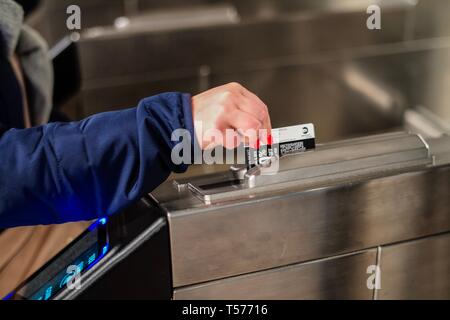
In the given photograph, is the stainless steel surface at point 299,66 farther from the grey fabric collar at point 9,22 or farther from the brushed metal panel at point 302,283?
the brushed metal panel at point 302,283

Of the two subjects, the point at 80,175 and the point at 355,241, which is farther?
the point at 355,241

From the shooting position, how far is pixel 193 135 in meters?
0.73

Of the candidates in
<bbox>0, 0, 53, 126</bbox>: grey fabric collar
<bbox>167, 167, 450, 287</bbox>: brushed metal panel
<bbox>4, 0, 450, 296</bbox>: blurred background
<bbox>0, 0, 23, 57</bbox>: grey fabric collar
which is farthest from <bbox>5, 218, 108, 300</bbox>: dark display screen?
<bbox>4, 0, 450, 296</bbox>: blurred background

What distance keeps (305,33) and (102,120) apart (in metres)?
1.59

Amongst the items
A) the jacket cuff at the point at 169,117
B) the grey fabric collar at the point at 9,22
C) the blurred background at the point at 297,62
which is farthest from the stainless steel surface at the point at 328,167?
the blurred background at the point at 297,62

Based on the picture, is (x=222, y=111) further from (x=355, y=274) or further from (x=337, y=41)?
(x=337, y=41)

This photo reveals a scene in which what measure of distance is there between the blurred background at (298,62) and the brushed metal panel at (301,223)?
1034 mm

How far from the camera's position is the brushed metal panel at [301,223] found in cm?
81

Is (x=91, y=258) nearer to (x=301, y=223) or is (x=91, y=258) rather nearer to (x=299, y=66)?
(x=301, y=223)

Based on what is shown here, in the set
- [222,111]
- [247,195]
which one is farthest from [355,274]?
[222,111]

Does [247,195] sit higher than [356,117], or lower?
lower

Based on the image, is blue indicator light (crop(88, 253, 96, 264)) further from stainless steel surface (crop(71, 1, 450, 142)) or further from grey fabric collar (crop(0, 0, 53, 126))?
stainless steel surface (crop(71, 1, 450, 142))

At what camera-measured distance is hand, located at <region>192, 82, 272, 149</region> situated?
0.73 metres

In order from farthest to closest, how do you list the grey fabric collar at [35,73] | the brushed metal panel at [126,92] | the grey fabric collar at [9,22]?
the brushed metal panel at [126,92], the grey fabric collar at [35,73], the grey fabric collar at [9,22]
